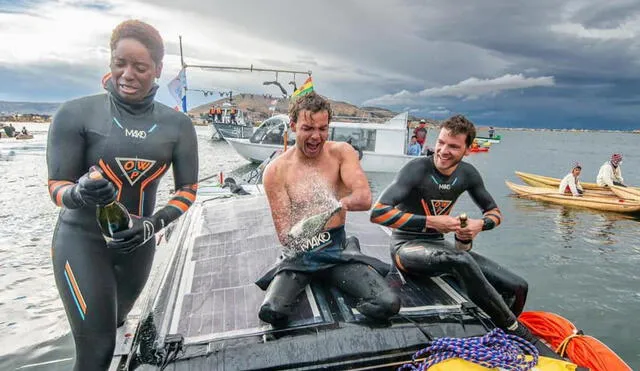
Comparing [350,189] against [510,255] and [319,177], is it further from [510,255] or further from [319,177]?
[510,255]

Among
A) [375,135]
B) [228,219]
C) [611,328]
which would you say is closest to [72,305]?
[228,219]

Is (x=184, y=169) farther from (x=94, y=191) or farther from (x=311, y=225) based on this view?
(x=311, y=225)

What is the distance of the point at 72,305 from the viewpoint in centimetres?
276

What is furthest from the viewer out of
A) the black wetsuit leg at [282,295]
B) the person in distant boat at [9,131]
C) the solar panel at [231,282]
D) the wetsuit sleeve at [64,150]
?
the person in distant boat at [9,131]

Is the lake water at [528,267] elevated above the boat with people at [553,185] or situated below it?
below

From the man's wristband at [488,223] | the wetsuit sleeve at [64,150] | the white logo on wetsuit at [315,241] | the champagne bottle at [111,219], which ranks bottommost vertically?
the white logo on wetsuit at [315,241]

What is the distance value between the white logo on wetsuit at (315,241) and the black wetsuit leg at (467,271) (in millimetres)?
952

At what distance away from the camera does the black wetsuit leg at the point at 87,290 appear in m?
2.76

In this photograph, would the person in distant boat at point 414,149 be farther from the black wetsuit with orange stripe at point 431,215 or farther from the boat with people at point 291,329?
the boat with people at point 291,329

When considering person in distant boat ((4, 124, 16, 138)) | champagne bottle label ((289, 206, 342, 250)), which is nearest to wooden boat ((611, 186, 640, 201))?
champagne bottle label ((289, 206, 342, 250))

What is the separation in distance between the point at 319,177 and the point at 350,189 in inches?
12.1

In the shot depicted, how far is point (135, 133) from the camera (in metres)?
2.97

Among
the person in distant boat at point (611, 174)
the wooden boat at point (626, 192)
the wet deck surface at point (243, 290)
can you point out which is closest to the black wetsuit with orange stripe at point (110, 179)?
the wet deck surface at point (243, 290)

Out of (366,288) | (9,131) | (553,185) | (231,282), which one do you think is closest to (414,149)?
(553,185)
